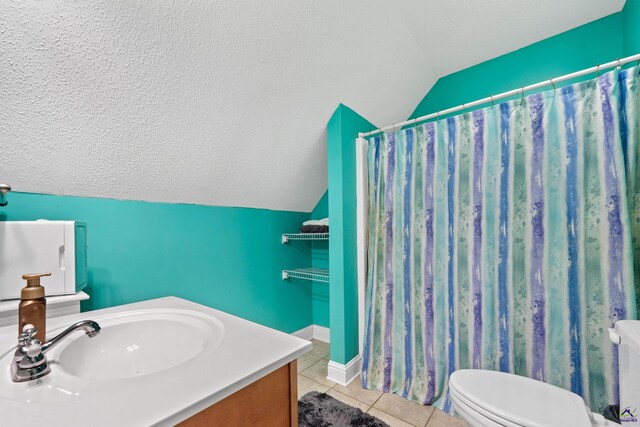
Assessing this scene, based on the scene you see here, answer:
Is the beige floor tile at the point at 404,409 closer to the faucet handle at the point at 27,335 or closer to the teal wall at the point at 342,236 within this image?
the teal wall at the point at 342,236

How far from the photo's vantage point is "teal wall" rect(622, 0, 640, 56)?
1.38 m

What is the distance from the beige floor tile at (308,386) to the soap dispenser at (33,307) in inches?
55.4

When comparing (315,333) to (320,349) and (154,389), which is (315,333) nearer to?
(320,349)

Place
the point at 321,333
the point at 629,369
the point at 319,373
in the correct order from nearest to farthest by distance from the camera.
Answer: the point at 629,369 → the point at 319,373 → the point at 321,333

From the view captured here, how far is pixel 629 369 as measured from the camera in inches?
36.3

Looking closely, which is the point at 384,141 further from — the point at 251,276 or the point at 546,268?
the point at 251,276

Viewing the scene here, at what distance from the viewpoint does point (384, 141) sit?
1.86 m

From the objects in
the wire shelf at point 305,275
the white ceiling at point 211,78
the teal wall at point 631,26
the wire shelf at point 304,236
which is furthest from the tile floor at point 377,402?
the teal wall at point 631,26

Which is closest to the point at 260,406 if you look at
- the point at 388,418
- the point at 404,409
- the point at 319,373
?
the point at 388,418

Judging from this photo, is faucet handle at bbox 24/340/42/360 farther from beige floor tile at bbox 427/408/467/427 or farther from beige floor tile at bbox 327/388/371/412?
beige floor tile at bbox 427/408/467/427

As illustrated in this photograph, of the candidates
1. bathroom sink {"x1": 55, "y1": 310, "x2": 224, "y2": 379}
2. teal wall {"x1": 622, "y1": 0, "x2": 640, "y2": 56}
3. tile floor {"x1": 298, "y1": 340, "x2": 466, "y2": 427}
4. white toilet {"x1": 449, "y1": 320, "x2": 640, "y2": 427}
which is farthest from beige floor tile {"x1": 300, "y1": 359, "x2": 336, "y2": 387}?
teal wall {"x1": 622, "y1": 0, "x2": 640, "y2": 56}

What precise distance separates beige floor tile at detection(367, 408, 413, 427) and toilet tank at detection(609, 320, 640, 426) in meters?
0.88

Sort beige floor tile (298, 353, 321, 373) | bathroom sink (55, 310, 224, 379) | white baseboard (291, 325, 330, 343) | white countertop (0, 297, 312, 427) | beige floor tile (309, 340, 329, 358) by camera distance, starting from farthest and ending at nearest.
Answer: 1. white baseboard (291, 325, 330, 343)
2. beige floor tile (309, 340, 329, 358)
3. beige floor tile (298, 353, 321, 373)
4. bathroom sink (55, 310, 224, 379)
5. white countertop (0, 297, 312, 427)

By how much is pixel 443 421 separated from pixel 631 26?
7.64 ft
